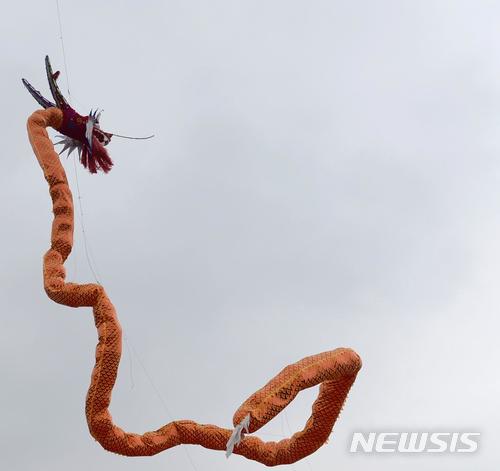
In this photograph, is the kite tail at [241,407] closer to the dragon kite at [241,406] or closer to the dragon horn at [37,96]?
the dragon kite at [241,406]

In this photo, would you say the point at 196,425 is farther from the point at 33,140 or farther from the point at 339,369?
the point at 33,140

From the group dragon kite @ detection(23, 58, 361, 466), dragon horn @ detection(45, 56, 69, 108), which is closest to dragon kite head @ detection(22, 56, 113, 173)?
dragon horn @ detection(45, 56, 69, 108)

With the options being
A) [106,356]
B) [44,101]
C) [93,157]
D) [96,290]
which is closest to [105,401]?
[106,356]

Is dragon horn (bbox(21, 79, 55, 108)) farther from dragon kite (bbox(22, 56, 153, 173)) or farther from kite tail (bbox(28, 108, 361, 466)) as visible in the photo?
kite tail (bbox(28, 108, 361, 466))

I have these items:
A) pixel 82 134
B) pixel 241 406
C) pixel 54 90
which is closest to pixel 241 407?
pixel 241 406

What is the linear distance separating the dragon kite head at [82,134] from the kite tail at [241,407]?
421 centimetres

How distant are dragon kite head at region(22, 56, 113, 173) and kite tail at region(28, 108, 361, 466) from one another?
421cm

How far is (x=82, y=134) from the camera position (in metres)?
21.0

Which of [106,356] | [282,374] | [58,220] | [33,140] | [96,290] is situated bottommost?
[282,374]

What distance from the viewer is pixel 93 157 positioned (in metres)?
21.1

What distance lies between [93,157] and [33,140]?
5.09 ft

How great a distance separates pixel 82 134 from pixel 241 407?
8806 millimetres

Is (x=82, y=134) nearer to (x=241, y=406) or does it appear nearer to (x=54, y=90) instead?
(x=54, y=90)

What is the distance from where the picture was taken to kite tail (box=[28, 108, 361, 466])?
16125 mm
